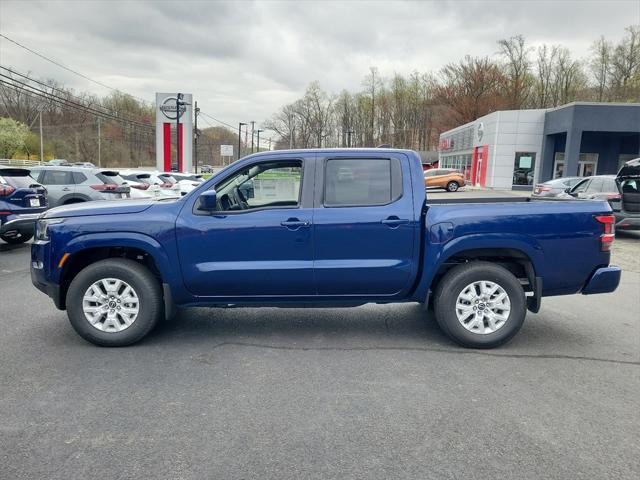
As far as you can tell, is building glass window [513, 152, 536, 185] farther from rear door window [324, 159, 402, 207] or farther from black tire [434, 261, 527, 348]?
rear door window [324, 159, 402, 207]

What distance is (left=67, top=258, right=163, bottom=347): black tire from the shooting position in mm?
4629

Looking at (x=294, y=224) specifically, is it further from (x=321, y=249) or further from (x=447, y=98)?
(x=447, y=98)

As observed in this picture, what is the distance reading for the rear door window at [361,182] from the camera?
15.5 feet

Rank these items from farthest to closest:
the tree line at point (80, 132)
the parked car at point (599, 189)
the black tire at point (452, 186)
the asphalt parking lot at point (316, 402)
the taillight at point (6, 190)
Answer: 1. the tree line at point (80, 132)
2. the black tire at point (452, 186)
3. the parked car at point (599, 189)
4. the taillight at point (6, 190)
5. the asphalt parking lot at point (316, 402)

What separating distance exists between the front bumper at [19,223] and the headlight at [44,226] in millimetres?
5183

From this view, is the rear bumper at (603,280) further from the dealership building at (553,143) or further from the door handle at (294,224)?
the dealership building at (553,143)

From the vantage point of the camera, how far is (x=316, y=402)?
11.8ft

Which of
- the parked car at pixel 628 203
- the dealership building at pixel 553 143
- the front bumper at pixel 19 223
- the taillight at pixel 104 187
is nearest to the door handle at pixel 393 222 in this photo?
the front bumper at pixel 19 223

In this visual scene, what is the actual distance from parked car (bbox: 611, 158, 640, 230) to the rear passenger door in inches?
365

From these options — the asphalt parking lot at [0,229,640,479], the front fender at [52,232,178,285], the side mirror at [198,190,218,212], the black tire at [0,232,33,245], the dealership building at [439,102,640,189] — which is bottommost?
the black tire at [0,232,33,245]

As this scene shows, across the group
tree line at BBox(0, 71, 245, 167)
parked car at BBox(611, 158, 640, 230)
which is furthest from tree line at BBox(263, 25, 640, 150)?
parked car at BBox(611, 158, 640, 230)

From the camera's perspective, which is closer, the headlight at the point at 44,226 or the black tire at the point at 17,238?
the headlight at the point at 44,226

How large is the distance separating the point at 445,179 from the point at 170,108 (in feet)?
69.5

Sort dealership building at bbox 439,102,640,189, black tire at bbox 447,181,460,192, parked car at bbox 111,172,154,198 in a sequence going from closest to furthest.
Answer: parked car at bbox 111,172,154,198
dealership building at bbox 439,102,640,189
black tire at bbox 447,181,460,192
